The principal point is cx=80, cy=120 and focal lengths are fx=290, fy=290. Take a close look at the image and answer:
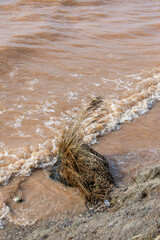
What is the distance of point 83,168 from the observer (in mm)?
3691

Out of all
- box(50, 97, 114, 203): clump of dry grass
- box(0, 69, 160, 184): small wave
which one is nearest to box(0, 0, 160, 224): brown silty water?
box(0, 69, 160, 184): small wave

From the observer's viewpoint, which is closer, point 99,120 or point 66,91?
point 99,120

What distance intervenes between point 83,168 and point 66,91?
10.8 ft

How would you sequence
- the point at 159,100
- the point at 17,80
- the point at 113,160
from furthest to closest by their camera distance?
the point at 17,80, the point at 159,100, the point at 113,160

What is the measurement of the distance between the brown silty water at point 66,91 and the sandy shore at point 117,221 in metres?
0.21

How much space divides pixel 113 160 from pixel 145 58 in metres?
4.94

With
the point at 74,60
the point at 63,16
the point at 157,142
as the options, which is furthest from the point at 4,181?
the point at 63,16

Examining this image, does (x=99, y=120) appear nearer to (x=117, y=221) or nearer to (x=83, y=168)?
(x=83, y=168)

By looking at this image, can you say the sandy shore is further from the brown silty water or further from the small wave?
the small wave

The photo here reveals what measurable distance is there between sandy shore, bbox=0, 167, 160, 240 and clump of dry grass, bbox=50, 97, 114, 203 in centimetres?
18

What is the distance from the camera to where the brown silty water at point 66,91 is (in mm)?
4105

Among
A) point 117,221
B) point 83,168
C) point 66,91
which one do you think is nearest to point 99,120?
point 66,91

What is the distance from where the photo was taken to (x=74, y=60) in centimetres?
819

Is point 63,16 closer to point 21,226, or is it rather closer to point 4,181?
point 4,181
